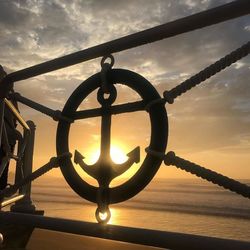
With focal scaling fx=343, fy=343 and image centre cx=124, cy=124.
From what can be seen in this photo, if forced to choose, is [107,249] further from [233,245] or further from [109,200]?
[233,245]

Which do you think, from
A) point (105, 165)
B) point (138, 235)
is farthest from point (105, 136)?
point (138, 235)

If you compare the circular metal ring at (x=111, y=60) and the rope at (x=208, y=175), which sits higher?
the circular metal ring at (x=111, y=60)

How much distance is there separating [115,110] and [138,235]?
0.59 metres

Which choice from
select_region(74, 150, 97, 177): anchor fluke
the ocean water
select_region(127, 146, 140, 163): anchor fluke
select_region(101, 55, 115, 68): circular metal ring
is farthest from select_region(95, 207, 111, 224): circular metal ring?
the ocean water

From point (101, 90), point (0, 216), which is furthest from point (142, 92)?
point (0, 216)

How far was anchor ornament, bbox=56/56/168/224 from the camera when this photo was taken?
153 centimetres

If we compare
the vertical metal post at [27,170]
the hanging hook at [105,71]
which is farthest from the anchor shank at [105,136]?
the vertical metal post at [27,170]

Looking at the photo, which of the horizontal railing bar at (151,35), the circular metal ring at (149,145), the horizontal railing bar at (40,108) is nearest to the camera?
the horizontal railing bar at (151,35)

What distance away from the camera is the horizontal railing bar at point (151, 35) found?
1330mm

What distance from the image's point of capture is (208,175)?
133 centimetres

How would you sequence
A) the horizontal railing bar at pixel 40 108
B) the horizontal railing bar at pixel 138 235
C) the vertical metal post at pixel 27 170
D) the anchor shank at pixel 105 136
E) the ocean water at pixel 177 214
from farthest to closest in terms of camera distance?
1. the ocean water at pixel 177 214
2. the vertical metal post at pixel 27 170
3. the horizontal railing bar at pixel 40 108
4. the anchor shank at pixel 105 136
5. the horizontal railing bar at pixel 138 235

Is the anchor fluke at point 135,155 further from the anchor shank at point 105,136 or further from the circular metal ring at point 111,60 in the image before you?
the circular metal ring at point 111,60

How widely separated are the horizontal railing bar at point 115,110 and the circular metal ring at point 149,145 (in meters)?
0.03

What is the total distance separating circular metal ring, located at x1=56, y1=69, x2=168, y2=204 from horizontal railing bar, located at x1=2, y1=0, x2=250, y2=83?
0.40 ft
